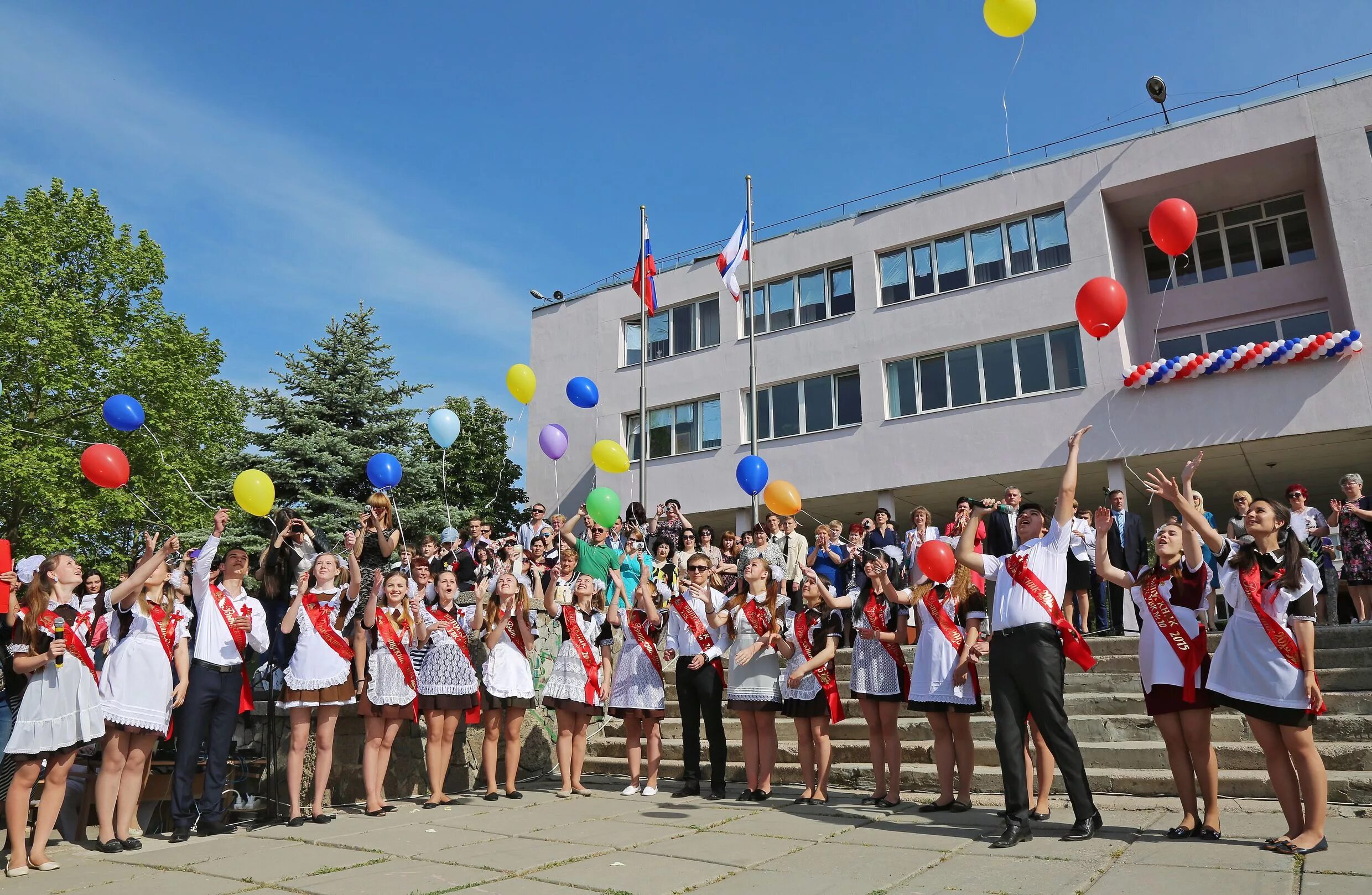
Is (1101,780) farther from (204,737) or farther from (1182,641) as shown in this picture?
(204,737)

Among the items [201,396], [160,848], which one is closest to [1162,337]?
[160,848]

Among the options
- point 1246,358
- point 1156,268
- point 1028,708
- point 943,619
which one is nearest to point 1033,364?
point 1156,268

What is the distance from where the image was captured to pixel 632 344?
86.3ft

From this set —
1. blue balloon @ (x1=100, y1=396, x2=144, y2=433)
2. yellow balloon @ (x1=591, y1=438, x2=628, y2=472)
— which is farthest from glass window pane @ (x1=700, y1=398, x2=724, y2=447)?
blue balloon @ (x1=100, y1=396, x2=144, y2=433)

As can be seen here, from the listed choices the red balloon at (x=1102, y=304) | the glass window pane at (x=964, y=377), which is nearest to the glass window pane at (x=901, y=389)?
the glass window pane at (x=964, y=377)

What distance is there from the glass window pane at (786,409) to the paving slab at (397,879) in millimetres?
18001

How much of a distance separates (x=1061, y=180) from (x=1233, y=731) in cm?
1532

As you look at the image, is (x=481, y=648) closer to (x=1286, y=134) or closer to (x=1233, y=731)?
(x=1233, y=731)

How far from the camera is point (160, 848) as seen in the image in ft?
20.2

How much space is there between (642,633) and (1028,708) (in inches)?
138

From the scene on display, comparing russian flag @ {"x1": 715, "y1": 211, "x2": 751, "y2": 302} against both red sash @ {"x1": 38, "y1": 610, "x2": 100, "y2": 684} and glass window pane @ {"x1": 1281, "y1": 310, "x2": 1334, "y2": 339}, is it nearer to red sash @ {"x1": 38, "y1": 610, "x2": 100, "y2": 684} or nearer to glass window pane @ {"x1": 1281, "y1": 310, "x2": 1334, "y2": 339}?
glass window pane @ {"x1": 1281, "y1": 310, "x2": 1334, "y2": 339}

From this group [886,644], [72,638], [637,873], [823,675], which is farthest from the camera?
[823,675]

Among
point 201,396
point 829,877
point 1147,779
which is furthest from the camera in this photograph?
point 201,396

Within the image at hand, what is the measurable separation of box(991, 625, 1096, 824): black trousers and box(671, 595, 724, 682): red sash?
2646 mm
